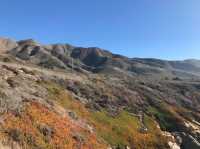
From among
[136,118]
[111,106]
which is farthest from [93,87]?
[136,118]

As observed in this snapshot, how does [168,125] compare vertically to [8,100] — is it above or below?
below

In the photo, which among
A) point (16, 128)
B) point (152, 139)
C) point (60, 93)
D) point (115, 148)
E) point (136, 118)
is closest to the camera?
point (16, 128)

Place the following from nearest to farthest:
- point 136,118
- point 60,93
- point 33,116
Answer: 1. point 33,116
2. point 60,93
3. point 136,118

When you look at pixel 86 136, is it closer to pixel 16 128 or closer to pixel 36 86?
pixel 16 128

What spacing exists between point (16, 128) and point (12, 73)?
81.0ft

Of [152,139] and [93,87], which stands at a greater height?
[93,87]

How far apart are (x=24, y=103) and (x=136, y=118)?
26.1 m

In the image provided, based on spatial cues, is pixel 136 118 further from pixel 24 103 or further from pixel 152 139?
pixel 24 103

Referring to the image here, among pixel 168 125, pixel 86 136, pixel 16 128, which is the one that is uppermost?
pixel 16 128

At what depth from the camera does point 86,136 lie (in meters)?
35.8

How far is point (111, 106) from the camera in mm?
56750

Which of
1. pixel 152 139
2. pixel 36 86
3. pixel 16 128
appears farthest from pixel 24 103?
pixel 152 139

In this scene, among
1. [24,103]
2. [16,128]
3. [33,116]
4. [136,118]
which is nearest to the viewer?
[16,128]

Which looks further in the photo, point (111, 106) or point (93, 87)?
point (93, 87)
